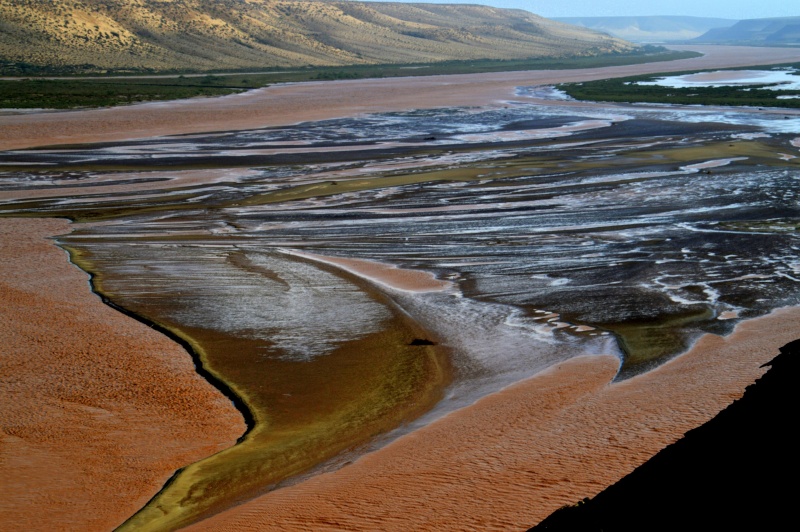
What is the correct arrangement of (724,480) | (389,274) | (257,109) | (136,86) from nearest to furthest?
(724,480) → (389,274) → (257,109) → (136,86)

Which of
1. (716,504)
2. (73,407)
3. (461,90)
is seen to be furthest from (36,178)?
(461,90)

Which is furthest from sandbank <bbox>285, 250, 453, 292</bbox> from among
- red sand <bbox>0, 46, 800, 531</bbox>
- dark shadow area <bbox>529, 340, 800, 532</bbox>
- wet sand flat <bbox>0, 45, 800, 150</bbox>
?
wet sand flat <bbox>0, 45, 800, 150</bbox>

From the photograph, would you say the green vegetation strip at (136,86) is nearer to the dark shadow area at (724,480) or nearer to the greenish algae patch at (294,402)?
the greenish algae patch at (294,402)

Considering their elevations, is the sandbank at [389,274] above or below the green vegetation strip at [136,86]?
below

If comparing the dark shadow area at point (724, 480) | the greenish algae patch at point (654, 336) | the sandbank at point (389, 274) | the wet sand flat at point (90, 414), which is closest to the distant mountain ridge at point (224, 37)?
the sandbank at point (389, 274)

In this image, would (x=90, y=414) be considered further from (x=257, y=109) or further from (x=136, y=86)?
(x=136, y=86)

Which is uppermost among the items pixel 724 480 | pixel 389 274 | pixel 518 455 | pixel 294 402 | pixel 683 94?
pixel 683 94

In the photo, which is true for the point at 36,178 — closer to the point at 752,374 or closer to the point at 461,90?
the point at 752,374

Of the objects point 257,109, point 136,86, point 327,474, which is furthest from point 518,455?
point 136,86
